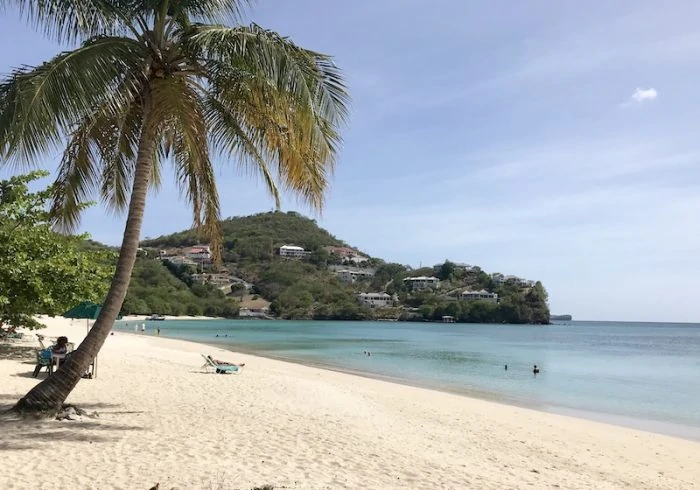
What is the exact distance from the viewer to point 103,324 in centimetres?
744

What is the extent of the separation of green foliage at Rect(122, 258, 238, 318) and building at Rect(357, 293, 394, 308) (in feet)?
102

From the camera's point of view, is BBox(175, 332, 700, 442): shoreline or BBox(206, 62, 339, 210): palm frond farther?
BBox(175, 332, 700, 442): shoreline

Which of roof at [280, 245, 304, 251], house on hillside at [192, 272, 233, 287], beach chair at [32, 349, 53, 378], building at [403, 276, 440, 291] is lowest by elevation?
beach chair at [32, 349, 53, 378]

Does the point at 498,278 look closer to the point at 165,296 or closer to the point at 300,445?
the point at 165,296

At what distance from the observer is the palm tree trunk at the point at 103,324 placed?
24.0 feet

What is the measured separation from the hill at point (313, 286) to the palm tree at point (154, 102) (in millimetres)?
102797

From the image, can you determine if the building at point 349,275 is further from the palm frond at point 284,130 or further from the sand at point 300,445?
the palm frond at point 284,130

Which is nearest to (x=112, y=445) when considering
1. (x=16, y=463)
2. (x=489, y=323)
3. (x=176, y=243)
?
(x=16, y=463)

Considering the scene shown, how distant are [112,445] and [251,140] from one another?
14.7ft

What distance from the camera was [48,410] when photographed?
7.28 metres

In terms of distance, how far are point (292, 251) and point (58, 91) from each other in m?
131

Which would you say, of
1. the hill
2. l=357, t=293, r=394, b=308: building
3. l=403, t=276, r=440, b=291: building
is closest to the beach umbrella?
the hill

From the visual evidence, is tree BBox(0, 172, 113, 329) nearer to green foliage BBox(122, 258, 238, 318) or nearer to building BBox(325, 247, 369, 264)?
green foliage BBox(122, 258, 238, 318)

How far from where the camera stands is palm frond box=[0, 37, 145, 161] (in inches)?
238
